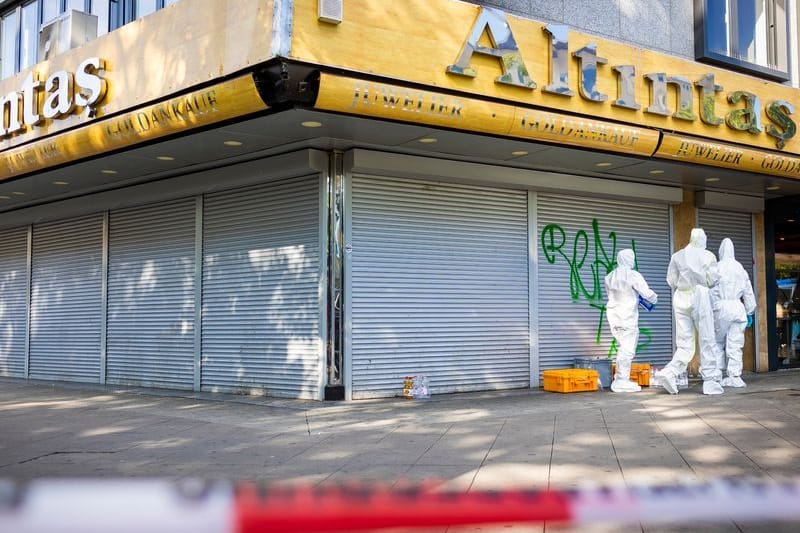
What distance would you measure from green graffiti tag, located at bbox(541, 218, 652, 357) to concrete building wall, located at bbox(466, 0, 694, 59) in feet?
10.8

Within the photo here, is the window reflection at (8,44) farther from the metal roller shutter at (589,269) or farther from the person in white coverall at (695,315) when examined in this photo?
the person in white coverall at (695,315)

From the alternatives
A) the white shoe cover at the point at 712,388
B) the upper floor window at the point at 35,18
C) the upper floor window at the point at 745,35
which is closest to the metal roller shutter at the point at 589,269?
the white shoe cover at the point at 712,388

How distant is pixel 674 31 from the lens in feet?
44.4

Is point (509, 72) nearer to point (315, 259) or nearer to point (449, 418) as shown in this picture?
point (315, 259)

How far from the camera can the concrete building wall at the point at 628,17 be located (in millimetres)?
11664

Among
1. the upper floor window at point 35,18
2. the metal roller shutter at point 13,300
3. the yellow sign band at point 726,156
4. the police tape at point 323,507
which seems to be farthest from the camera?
the metal roller shutter at point 13,300

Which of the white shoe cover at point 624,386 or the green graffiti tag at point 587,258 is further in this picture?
the green graffiti tag at point 587,258

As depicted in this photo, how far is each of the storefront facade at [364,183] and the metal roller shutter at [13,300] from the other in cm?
164

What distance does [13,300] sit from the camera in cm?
1656

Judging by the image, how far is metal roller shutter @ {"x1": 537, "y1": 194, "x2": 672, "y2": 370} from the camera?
42.8ft

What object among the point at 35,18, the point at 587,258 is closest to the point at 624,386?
the point at 587,258

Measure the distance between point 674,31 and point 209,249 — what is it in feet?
29.6

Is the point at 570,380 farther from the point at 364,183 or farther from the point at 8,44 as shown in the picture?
the point at 8,44

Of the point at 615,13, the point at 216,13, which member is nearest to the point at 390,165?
the point at 216,13
